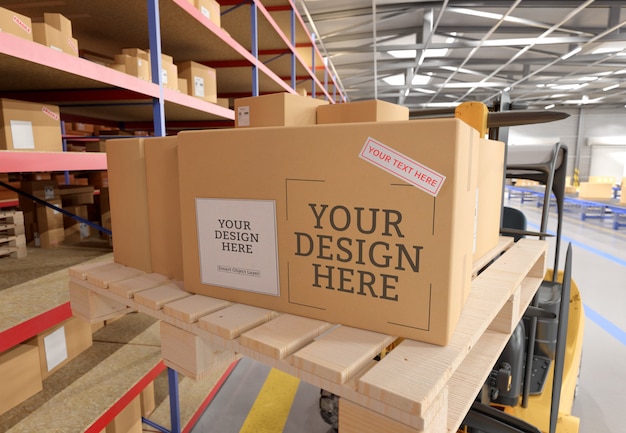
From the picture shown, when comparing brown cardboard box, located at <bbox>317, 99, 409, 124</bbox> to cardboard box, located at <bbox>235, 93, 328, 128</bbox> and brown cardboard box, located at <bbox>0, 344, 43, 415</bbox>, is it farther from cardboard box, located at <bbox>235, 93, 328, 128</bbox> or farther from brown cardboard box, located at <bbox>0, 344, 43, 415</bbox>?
brown cardboard box, located at <bbox>0, 344, 43, 415</bbox>

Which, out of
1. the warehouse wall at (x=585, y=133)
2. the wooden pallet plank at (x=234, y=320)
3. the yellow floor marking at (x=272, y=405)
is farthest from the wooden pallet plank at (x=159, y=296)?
the warehouse wall at (x=585, y=133)

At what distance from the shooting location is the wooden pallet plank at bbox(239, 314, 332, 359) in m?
0.87

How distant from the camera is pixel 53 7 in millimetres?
2467

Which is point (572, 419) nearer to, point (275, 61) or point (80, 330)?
point (80, 330)

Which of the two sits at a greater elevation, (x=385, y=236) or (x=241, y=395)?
(x=385, y=236)

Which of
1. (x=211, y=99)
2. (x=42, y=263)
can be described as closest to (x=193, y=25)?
(x=211, y=99)

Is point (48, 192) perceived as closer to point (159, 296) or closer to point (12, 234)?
point (12, 234)

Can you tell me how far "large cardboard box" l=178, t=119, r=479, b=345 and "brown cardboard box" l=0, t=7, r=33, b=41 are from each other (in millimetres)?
1073

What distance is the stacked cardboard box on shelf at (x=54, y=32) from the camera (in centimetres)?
177

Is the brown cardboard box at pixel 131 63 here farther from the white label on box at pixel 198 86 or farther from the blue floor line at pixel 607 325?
the blue floor line at pixel 607 325

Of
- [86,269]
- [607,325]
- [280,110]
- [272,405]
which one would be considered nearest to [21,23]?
[86,269]

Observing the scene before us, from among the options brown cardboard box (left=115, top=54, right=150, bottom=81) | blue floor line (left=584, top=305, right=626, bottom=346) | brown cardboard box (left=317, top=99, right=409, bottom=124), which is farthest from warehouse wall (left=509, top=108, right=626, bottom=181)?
brown cardboard box (left=317, top=99, right=409, bottom=124)

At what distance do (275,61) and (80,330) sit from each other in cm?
468

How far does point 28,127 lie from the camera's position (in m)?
1.81
